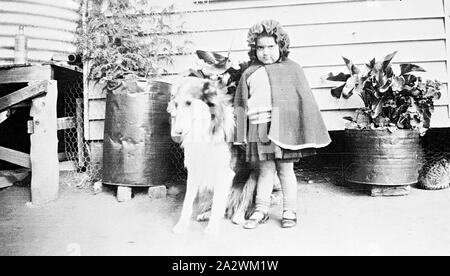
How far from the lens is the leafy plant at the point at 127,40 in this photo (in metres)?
3.50

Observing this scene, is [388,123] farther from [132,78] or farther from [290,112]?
[132,78]

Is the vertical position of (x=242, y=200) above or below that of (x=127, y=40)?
below

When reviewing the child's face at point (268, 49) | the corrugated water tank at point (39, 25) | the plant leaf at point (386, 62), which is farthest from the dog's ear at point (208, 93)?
the corrugated water tank at point (39, 25)

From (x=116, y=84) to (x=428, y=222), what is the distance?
9.03ft

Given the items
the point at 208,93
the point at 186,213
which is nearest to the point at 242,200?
the point at 186,213

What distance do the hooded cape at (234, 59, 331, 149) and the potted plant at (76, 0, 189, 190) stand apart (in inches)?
38.7

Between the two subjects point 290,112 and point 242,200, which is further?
point 242,200

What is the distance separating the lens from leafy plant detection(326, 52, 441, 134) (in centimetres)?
311

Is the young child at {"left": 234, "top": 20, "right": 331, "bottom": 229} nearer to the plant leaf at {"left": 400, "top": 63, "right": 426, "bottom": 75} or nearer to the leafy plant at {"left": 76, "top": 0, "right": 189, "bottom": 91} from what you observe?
the plant leaf at {"left": 400, "top": 63, "right": 426, "bottom": 75}

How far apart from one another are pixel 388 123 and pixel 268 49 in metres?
1.33

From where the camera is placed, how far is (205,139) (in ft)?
8.18

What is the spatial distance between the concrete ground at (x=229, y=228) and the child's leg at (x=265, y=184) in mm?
144

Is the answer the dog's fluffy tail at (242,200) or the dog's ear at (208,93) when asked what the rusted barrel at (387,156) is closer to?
the dog's fluffy tail at (242,200)
